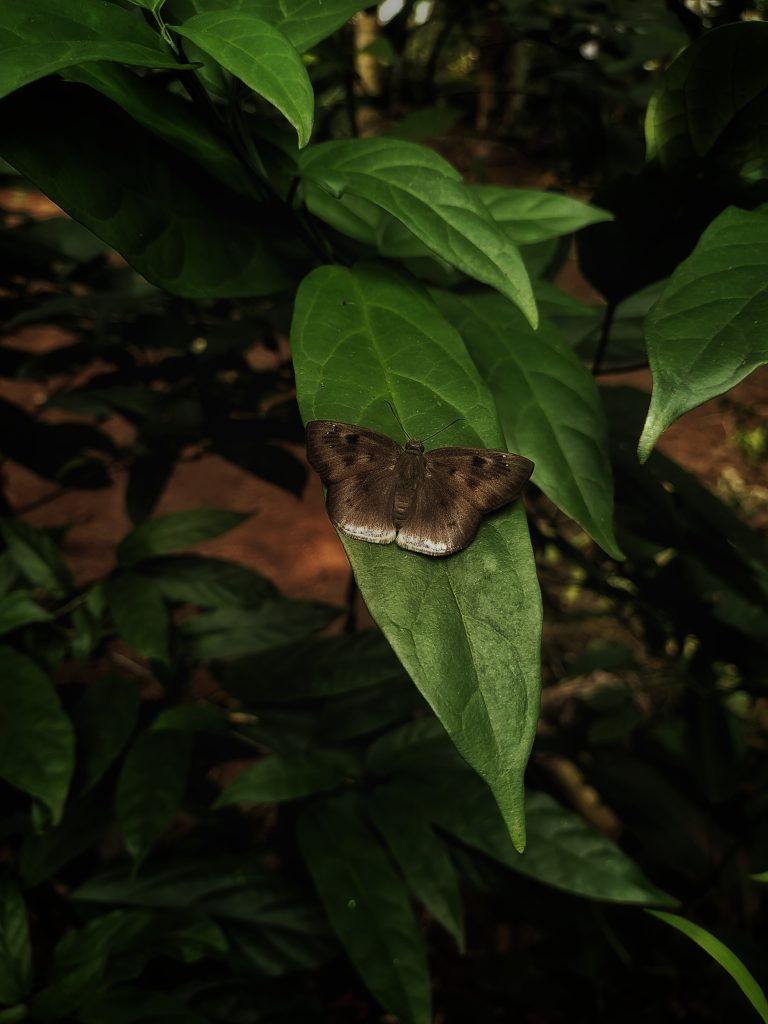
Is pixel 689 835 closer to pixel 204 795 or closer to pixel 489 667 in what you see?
pixel 204 795

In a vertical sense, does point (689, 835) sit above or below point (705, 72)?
below

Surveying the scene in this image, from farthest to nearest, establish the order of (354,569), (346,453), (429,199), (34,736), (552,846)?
(552,846)
(34,736)
(346,453)
(429,199)
(354,569)

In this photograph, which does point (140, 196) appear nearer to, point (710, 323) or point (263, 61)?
point (263, 61)

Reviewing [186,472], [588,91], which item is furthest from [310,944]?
[186,472]

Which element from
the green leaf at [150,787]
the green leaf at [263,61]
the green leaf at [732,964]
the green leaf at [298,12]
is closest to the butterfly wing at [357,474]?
the green leaf at [263,61]

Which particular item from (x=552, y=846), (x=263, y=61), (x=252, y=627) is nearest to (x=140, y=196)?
(x=263, y=61)

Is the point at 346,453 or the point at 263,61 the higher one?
the point at 263,61
